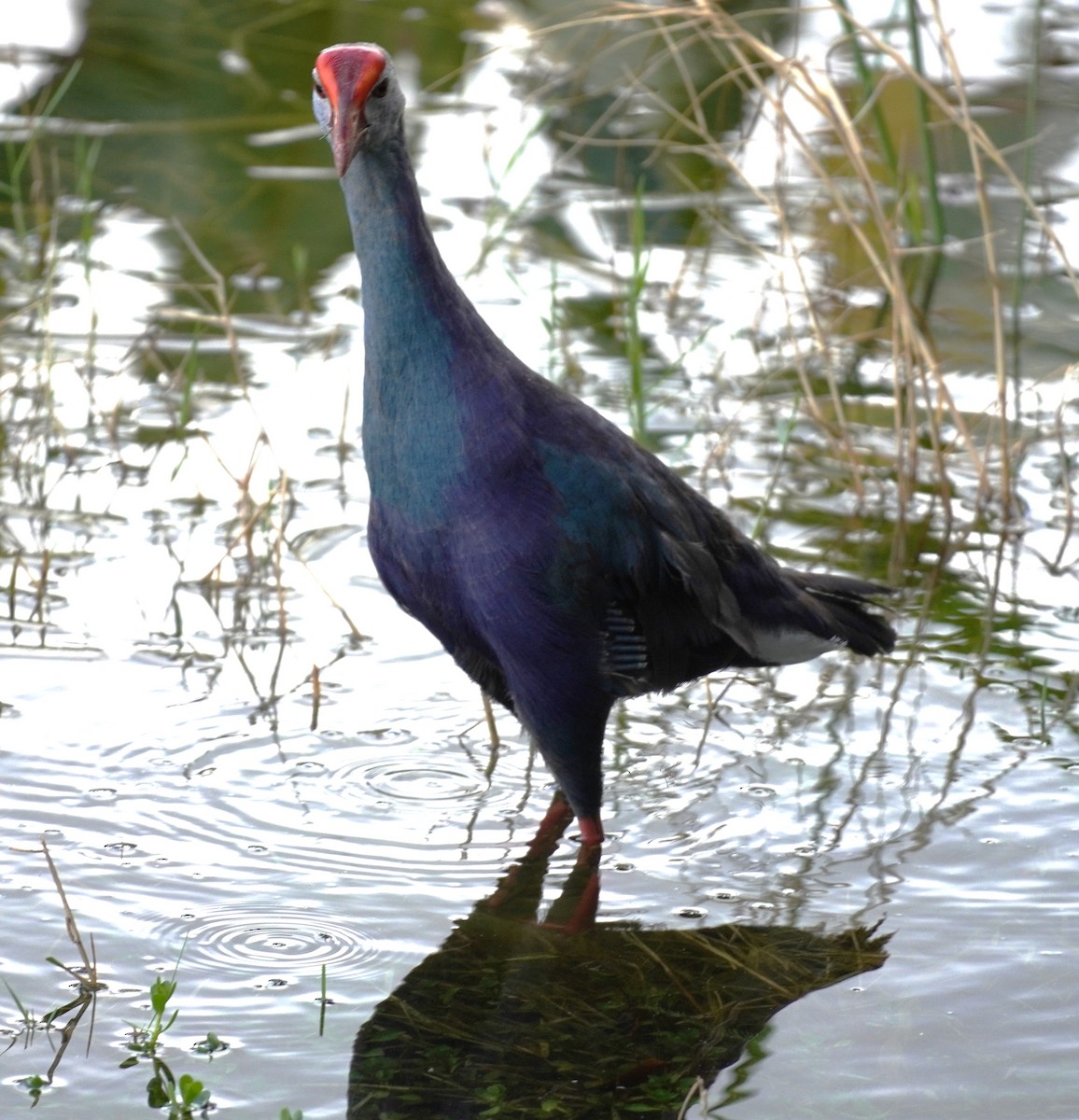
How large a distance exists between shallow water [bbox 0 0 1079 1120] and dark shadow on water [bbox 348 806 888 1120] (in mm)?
40

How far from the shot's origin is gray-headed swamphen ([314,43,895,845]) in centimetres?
272

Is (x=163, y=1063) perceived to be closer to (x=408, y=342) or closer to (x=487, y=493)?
(x=487, y=493)

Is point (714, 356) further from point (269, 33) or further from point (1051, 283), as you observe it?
point (269, 33)

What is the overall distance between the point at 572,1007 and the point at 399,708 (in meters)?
0.96

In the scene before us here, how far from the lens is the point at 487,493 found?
107 inches

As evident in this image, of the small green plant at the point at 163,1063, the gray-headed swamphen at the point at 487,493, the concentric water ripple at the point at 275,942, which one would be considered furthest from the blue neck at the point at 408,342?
the small green plant at the point at 163,1063

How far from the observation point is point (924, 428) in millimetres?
4762

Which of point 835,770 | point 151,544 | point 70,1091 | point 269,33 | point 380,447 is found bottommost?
point 70,1091

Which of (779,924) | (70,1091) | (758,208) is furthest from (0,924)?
(758,208)

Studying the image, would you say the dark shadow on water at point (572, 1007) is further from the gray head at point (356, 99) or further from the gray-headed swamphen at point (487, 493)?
the gray head at point (356, 99)

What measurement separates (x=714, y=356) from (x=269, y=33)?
3076 mm

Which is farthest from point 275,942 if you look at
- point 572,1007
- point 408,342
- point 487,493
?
point 408,342

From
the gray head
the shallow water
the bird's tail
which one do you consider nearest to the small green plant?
the shallow water

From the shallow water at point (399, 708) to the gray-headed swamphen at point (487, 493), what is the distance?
1.41 feet
